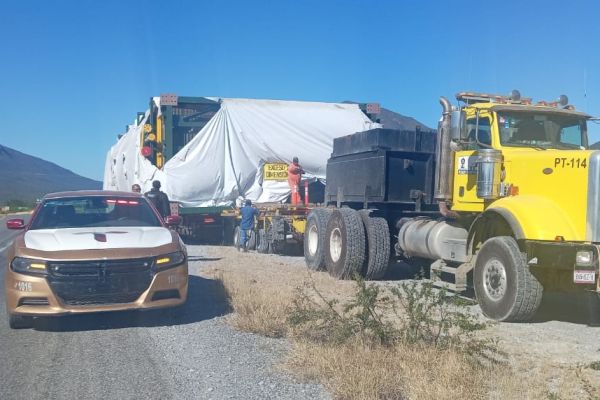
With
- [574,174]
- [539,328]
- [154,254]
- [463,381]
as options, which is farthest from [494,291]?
[154,254]

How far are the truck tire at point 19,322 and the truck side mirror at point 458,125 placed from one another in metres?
5.91

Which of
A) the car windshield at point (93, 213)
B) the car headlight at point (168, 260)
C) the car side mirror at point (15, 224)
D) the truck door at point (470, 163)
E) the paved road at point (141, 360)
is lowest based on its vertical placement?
the paved road at point (141, 360)

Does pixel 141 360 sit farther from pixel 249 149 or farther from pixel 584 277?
pixel 249 149

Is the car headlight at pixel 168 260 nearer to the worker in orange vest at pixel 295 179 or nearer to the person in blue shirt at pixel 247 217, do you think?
the person in blue shirt at pixel 247 217

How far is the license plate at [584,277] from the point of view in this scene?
7.26 meters

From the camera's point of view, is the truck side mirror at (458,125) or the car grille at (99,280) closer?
the car grille at (99,280)

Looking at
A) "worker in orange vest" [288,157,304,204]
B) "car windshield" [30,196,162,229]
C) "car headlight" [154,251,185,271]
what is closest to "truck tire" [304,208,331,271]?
"worker in orange vest" [288,157,304,204]

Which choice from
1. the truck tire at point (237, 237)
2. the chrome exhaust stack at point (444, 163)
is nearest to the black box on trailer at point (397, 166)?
the chrome exhaust stack at point (444, 163)

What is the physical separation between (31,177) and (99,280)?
131m

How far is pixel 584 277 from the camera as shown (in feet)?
23.9

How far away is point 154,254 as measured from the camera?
751cm

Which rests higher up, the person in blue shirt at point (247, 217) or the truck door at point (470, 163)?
the truck door at point (470, 163)

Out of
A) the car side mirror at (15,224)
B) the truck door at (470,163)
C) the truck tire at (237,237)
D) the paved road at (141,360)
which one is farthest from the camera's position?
the truck tire at (237,237)

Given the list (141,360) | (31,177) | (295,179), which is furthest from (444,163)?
(31,177)
